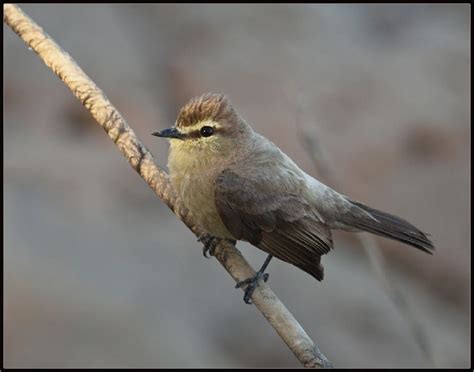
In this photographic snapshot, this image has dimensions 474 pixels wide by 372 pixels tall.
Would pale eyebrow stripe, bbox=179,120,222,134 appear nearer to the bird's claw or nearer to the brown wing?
the brown wing

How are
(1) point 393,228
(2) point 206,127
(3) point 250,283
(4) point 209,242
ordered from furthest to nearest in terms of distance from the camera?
(1) point 393,228 → (4) point 209,242 → (2) point 206,127 → (3) point 250,283

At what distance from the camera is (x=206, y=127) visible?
5035 mm

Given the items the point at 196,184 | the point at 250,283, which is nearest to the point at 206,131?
the point at 196,184

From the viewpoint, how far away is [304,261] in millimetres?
4930

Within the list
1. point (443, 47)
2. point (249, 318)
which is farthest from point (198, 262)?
point (443, 47)

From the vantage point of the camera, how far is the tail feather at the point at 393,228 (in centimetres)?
545

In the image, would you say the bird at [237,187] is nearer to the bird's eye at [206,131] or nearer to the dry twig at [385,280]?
the bird's eye at [206,131]

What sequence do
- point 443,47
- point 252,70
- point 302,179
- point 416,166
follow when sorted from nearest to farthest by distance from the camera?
point 302,179 < point 416,166 < point 252,70 < point 443,47

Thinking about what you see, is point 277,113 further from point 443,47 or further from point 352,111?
point 443,47

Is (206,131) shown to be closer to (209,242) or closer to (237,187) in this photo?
(237,187)

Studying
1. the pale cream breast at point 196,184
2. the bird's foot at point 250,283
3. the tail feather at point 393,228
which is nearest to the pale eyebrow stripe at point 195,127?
the pale cream breast at point 196,184

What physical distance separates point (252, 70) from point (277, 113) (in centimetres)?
91

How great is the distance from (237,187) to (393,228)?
1.14 metres

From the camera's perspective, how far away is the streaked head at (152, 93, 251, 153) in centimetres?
494
